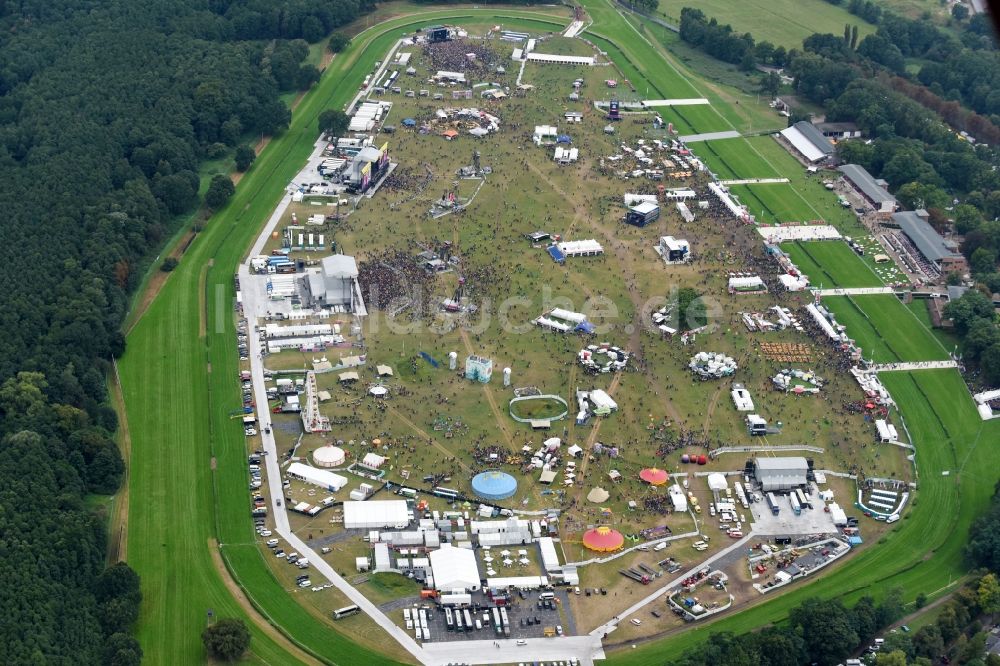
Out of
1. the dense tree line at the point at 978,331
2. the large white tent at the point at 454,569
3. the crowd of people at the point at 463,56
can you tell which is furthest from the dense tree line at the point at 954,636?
the crowd of people at the point at 463,56

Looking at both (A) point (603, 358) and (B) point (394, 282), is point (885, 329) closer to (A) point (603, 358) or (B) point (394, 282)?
(A) point (603, 358)

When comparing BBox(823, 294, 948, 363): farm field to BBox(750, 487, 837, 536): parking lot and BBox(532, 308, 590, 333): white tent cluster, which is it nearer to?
BBox(750, 487, 837, 536): parking lot

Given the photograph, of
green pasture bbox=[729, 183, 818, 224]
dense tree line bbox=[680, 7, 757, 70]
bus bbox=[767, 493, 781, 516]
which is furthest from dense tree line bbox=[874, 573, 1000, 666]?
dense tree line bbox=[680, 7, 757, 70]

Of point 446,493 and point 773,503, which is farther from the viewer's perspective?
point 773,503

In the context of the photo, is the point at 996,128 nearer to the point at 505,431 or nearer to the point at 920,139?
the point at 920,139

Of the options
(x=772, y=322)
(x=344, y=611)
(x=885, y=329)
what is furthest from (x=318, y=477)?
(x=885, y=329)
